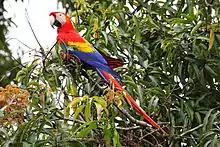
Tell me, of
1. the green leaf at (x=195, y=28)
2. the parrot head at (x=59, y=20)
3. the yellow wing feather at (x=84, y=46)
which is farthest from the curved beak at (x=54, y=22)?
the green leaf at (x=195, y=28)

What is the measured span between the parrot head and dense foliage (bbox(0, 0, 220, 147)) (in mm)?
37

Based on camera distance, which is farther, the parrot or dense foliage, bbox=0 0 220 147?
the parrot

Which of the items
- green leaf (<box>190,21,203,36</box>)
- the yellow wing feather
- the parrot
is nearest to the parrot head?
the parrot

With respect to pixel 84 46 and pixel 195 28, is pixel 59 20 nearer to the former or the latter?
pixel 84 46

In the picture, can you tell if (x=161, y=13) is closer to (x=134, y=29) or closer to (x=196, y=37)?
(x=134, y=29)

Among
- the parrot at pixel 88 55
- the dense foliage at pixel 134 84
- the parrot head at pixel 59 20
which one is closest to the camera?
the dense foliage at pixel 134 84

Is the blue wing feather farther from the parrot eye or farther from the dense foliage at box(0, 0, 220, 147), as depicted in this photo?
the parrot eye

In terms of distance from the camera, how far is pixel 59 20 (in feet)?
4.79

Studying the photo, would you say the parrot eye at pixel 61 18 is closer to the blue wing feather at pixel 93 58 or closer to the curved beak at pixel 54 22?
the curved beak at pixel 54 22

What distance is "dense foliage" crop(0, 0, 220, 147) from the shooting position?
3.54 feet

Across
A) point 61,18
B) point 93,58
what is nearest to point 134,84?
point 93,58

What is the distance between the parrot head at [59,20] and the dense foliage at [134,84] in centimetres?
4

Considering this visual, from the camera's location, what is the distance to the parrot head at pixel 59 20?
1429 millimetres

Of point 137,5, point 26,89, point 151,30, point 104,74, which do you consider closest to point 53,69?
point 26,89
